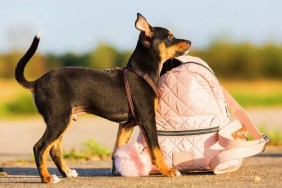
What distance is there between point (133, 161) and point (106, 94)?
71 centimetres

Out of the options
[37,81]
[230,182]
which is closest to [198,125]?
[230,182]

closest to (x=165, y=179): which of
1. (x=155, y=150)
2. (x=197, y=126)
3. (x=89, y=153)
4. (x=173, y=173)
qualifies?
(x=173, y=173)

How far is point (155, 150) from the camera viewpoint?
20.4 ft

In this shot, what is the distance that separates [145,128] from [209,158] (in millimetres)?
701

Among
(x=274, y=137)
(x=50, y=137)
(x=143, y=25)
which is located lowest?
(x=274, y=137)

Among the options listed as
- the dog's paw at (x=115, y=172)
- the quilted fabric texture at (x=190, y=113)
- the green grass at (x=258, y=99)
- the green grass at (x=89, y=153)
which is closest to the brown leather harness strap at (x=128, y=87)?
the quilted fabric texture at (x=190, y=113)

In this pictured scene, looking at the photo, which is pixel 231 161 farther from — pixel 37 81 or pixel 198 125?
pixel 37 81

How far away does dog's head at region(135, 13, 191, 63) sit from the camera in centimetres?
659

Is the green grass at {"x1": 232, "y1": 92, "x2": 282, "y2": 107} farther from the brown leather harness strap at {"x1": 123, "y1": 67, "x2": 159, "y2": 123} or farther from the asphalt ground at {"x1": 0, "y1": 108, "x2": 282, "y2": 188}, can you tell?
the brown leather harness strap at {"x1": 123, "y1": 67, "x2": 159, "y2": 123}

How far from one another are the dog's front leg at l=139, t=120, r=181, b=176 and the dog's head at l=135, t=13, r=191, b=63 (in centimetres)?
78

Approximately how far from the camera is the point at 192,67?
6.66m

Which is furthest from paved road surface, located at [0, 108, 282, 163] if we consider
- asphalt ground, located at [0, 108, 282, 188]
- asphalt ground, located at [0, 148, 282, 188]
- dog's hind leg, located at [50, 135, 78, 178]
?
dog's hind leg, located at [50, 135, 78, 178]

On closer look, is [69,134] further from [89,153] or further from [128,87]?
[128,87]

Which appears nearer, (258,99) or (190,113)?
(190,113)
